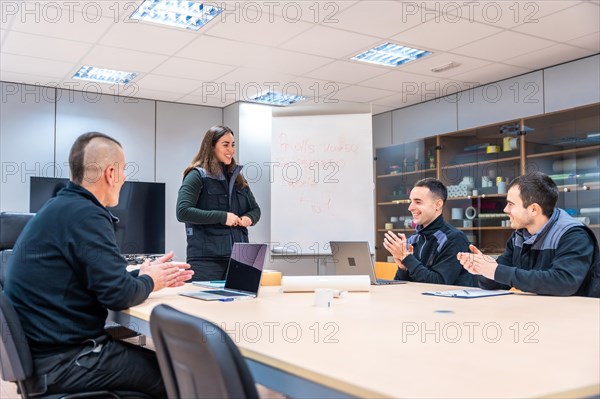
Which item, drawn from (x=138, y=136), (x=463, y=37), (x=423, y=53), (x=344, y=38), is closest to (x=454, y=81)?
(x=423, y=53)

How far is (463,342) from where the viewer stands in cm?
138

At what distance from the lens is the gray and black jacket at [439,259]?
3.11 meters

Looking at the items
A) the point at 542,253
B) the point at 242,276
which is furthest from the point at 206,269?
the point at 542,253

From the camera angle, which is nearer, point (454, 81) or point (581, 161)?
point (581, 161)

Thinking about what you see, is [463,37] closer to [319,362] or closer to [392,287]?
[392,287]

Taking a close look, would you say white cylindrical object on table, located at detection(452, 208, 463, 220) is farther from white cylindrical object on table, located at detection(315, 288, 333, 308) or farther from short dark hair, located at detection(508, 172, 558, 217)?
white cylindrical object on table, located at detection(315, 288, 333, 308)

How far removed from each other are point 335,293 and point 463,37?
3269 mm

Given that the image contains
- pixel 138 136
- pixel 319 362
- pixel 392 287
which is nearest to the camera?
pixel 319 362

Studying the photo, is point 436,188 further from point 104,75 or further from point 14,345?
→ point 104,75

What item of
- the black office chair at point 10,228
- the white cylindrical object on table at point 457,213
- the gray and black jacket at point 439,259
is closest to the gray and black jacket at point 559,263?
the gray and black jacket at point 439,259

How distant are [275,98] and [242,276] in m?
4.91

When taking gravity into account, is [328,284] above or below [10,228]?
below

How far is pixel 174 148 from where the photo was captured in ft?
23.8

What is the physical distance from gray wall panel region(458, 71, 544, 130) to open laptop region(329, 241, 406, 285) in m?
3.69
